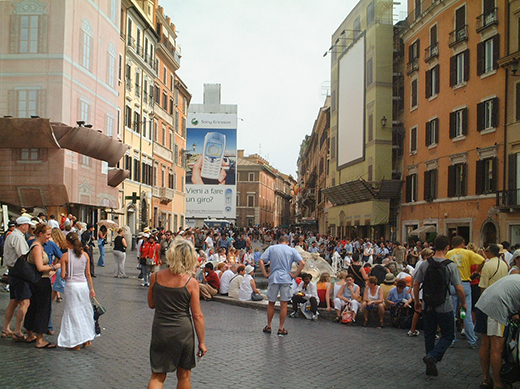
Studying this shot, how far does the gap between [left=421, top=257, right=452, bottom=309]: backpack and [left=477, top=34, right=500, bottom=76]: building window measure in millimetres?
23328

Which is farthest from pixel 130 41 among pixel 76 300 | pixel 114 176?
pixel 76 300

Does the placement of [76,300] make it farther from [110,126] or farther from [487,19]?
[487,19]

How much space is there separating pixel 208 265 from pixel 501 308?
11.4 m

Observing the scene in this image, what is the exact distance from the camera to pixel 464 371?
8125 millimetres

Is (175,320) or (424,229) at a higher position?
(424,229)

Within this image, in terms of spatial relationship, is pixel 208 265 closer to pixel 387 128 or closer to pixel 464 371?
pixel 464 371

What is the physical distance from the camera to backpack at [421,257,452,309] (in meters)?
7.68

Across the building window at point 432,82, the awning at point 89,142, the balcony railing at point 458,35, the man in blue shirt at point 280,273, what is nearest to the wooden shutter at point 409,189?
the building window at point 432,82

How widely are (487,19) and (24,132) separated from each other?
21.2 meters

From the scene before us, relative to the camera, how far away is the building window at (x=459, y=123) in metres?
31.2

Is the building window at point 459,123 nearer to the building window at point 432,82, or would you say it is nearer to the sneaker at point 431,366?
the building window at point 432,82

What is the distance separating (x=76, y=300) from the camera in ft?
28.5

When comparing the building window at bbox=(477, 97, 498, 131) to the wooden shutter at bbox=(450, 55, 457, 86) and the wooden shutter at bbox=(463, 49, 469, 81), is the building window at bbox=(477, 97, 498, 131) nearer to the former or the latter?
the wooden shutter at bbox=(463, 49, 469, 81)

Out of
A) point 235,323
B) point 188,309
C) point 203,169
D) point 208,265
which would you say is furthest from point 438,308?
point 203,169
